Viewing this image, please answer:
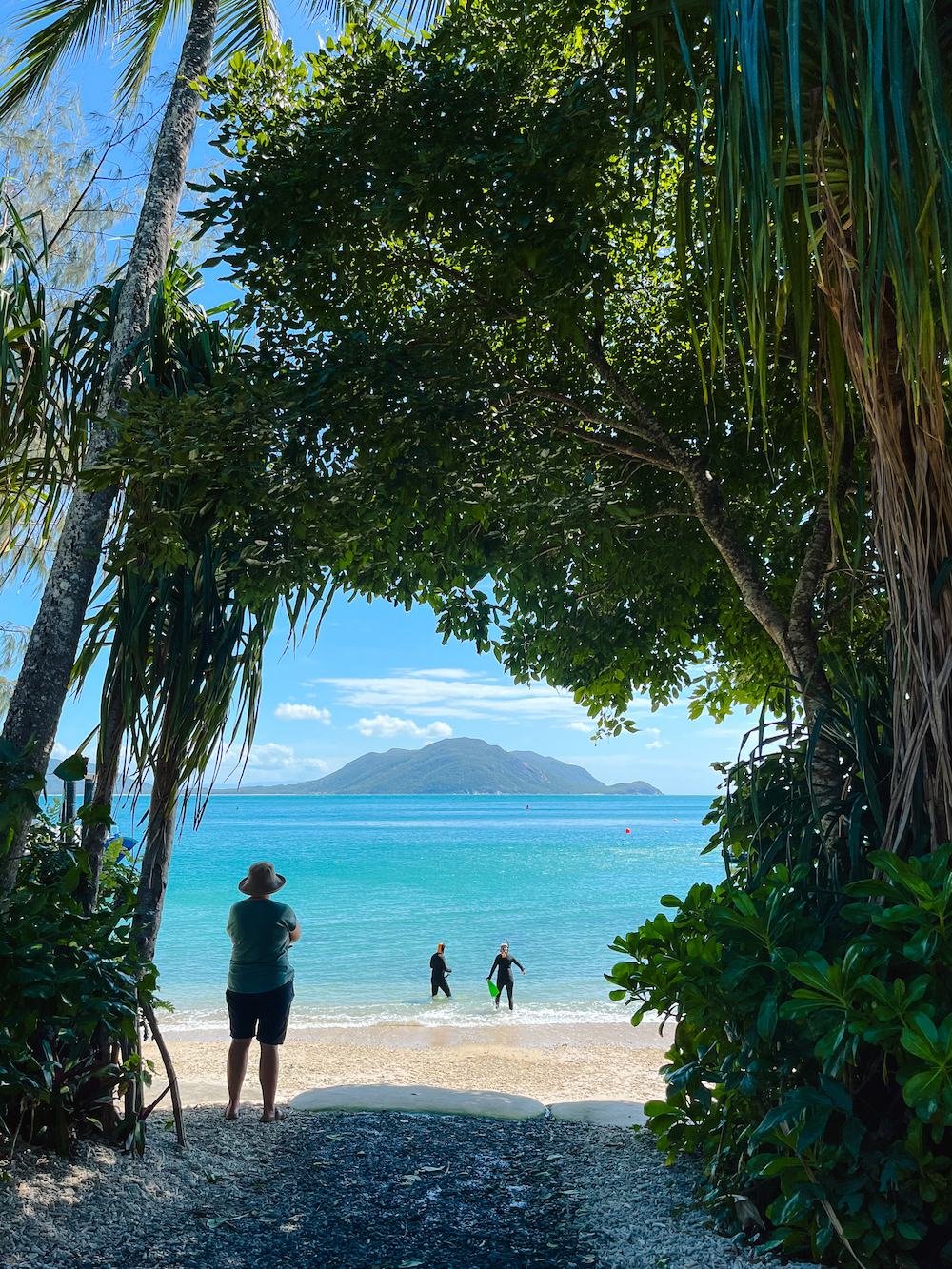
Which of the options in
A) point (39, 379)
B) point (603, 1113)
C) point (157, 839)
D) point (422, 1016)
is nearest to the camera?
point (39, 379)

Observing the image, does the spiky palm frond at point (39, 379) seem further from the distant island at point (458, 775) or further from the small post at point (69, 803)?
the distant island at point (458, 775)

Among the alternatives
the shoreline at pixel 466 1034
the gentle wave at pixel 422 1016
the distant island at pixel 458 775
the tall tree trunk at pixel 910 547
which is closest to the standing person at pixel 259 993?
the tall tree trunk at pixel 910 547

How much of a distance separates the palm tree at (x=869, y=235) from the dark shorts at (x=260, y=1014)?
3260 mm

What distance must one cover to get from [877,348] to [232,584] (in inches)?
107

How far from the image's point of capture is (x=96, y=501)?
146 inches

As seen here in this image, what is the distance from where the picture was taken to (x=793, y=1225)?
2506mm

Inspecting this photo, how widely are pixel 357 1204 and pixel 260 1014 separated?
1.31 metres

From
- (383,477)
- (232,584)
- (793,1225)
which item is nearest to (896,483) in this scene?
(383,477)

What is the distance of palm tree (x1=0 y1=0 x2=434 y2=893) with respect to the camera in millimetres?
3373

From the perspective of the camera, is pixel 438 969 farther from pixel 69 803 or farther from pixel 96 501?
pixel 96 501

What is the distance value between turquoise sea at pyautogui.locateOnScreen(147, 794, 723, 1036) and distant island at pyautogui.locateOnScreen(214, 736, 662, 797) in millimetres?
97377

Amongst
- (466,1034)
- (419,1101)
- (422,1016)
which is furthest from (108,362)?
(422,1016)

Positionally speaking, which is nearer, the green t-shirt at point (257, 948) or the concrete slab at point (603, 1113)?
the green t-shirt at point (257, 948)

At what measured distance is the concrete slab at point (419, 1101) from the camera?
480cm
